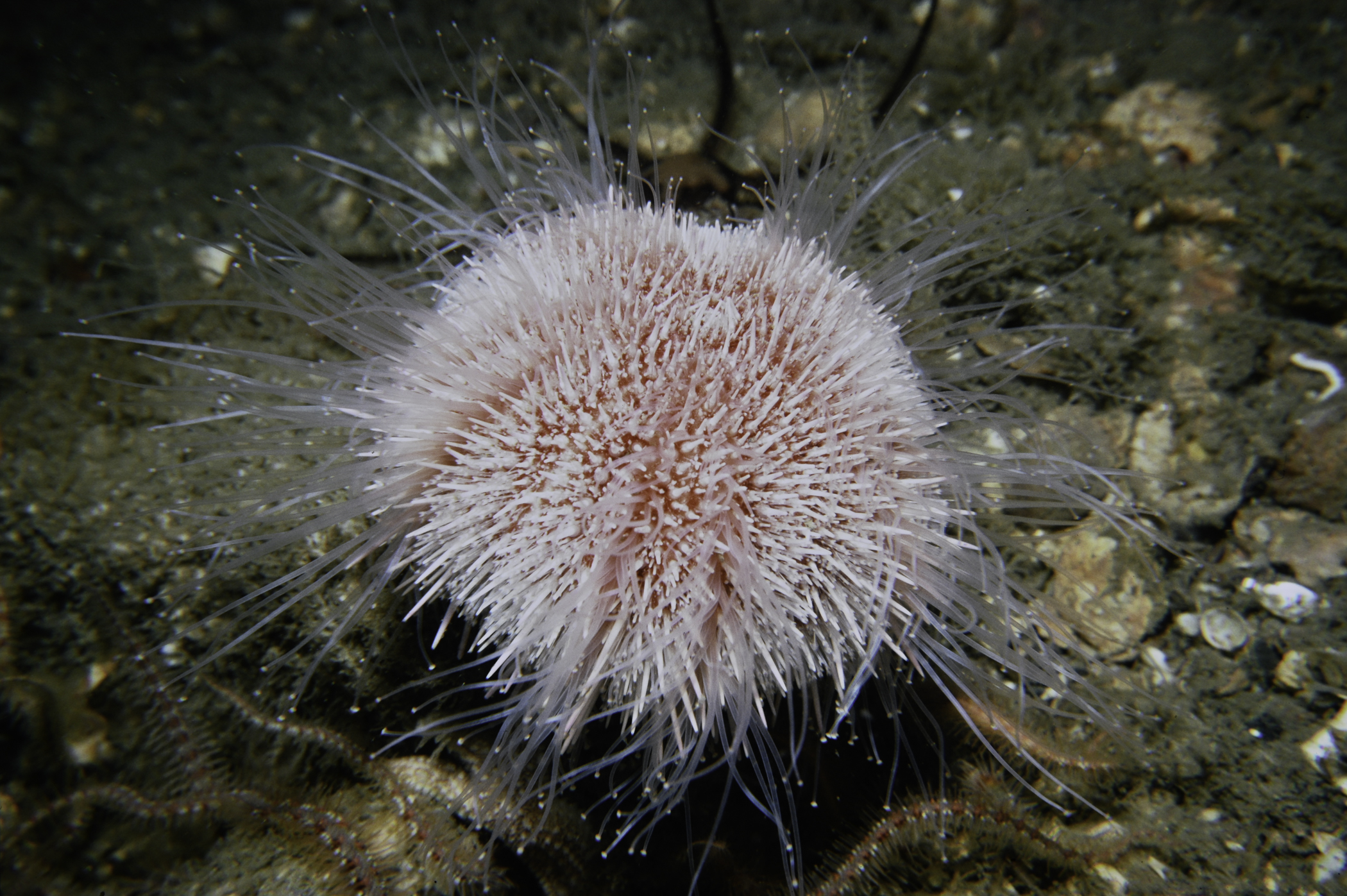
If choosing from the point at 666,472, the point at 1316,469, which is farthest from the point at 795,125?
the point at 1316,469

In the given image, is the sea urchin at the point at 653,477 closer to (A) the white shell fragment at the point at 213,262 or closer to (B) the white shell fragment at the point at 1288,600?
(B) the white shell fragment at the point at 1288,600

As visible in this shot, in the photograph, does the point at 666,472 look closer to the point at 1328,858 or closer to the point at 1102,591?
the point at 1102,591

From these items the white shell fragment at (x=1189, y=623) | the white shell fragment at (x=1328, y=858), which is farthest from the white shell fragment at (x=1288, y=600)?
the white shell fragment at (x=1328, y=858)

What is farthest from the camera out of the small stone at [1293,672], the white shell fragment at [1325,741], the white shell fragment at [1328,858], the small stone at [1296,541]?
the small stone at [1296,541]

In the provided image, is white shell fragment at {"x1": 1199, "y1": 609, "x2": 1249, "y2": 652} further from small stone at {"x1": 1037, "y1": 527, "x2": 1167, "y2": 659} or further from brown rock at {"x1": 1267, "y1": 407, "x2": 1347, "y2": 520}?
brown rock at {"x1": 1267, "y1": 407, "x2": 1347, "y2": 520}

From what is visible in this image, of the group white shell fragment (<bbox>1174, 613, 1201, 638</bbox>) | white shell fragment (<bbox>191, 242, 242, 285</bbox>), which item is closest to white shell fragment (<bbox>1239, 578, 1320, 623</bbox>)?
white shell fragment (<bbox>1174, 613, 1201, 638</bbox>)
